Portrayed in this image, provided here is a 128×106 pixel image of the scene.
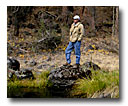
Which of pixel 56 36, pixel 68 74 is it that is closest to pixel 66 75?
pixel 68 74

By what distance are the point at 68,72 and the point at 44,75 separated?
1.18ft

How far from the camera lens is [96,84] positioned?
3.71 meters

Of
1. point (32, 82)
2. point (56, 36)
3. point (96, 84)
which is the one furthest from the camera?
point (56, 36)

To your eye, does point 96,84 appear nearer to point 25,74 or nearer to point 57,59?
point 57,59

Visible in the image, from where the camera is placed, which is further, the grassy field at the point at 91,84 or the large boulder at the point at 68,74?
the large boulder at the point at 68,74

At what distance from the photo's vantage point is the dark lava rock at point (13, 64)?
387 centimetres

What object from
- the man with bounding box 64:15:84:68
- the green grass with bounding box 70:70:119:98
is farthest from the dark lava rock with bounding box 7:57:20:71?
the green grass with bounding box 70:70:119:98

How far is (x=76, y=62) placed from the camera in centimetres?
390

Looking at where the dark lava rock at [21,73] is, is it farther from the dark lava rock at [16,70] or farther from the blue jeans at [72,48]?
the blue jeans at [72,48]

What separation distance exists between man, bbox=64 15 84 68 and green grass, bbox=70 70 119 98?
0.30 metres

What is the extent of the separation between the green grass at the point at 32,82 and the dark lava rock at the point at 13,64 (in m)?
0.18

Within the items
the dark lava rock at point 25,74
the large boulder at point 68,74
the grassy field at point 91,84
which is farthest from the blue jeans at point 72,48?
the dark lava rock at point 25,74

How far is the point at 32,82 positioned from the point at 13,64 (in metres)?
0.39
